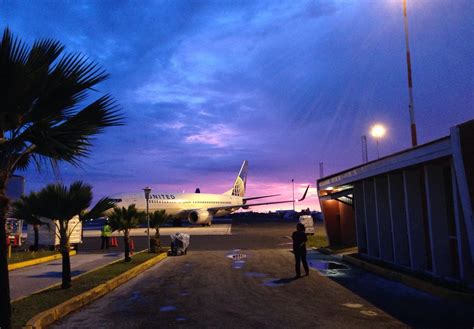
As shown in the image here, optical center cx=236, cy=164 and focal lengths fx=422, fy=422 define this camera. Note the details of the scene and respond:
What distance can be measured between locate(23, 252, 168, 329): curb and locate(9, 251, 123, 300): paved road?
69.9 inches

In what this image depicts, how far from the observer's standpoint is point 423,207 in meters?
13.0

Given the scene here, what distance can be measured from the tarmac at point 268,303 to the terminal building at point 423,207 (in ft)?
4.24

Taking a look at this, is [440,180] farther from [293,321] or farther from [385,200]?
[293,321]

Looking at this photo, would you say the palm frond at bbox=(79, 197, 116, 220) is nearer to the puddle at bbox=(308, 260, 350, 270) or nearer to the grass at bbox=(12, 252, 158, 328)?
the grass at bbox=(12, 252, 158, 328)

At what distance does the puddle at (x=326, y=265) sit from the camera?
14.5 metres

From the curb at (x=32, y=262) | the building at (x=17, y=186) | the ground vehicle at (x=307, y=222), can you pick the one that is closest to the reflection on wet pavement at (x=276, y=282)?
the curb at (x=32, y=262)

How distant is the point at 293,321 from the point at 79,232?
62.0 feet

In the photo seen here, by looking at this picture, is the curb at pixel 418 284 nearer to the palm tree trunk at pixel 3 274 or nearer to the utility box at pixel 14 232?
the palm tree trunk at pixel 3 274

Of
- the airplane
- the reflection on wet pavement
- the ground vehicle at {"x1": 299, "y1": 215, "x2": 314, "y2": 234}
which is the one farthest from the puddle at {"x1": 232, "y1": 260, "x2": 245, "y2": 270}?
the airplane

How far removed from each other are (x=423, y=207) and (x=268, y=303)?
681 centimetres

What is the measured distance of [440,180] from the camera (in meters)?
10.8

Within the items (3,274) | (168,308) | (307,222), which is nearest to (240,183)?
(307,222)

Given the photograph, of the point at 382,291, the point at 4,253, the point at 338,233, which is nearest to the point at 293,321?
the point at 382,291

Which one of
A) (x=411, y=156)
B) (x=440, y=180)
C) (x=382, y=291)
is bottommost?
(x=382, y=291)
